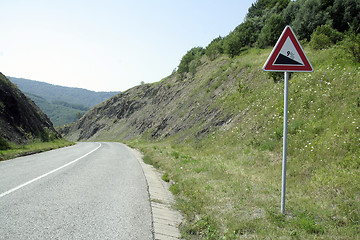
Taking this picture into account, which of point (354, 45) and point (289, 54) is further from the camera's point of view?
point (354, 45)

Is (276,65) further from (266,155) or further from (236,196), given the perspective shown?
(266,155)

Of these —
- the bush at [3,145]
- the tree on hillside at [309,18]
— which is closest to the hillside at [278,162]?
the tree on hillside at [309,18]

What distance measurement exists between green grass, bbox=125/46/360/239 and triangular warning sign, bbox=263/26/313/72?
294cm

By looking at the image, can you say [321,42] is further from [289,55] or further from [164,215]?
[164,215]

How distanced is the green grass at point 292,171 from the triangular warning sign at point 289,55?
2.94 m

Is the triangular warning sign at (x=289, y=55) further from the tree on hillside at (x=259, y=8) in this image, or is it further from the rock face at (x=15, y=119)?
the tree on hillside at (x=259, y=8)

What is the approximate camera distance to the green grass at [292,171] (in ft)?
13.9

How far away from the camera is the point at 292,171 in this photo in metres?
7.70

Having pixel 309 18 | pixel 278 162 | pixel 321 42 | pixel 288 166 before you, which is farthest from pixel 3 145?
pixel 309 18

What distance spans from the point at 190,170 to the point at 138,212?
455 centimetres

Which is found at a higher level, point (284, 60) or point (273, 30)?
point (273, 30)

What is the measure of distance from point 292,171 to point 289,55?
4412 mm

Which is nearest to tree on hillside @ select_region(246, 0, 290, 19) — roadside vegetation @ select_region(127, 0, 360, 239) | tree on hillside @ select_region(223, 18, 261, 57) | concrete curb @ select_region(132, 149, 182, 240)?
tree on hillside @ select_region(223, 18, 261, 57)

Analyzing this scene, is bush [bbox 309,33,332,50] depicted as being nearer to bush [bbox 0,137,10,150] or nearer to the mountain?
the mountain
